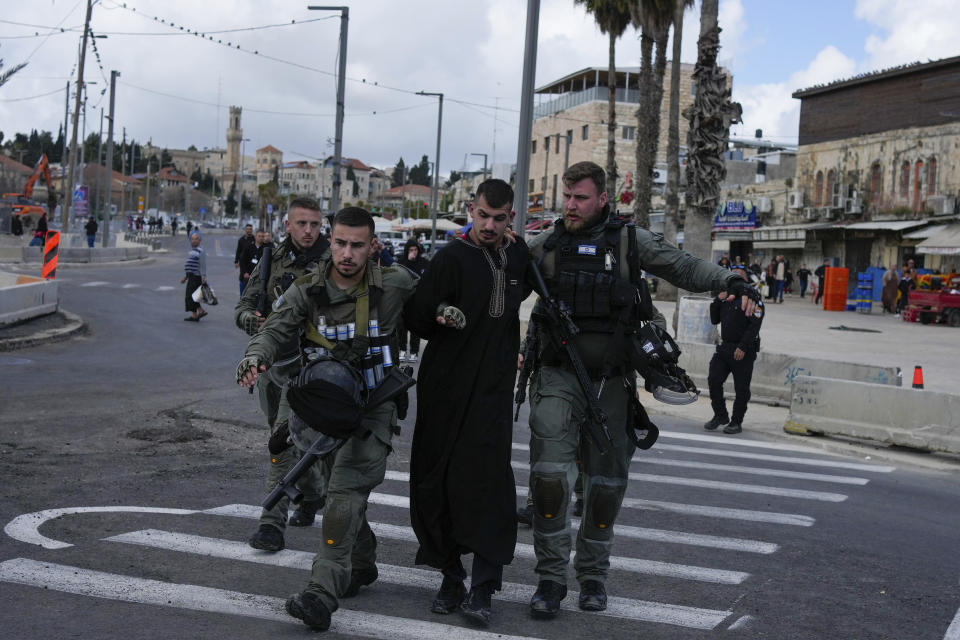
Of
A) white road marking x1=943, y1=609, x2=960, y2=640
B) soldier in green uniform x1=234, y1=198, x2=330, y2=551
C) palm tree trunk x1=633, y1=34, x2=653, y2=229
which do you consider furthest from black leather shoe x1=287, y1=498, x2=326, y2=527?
palm tree trunk x1=633, y1=34, x2=653, y2=229

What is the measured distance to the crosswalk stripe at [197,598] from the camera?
4.56m

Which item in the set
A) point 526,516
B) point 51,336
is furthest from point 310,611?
point 51,336

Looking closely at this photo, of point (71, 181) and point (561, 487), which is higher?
point (71, 181)

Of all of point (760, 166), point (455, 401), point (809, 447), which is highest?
point (760, 166)

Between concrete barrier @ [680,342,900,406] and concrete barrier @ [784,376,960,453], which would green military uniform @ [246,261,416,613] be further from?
concrete barrier @ [680,342,900,406]

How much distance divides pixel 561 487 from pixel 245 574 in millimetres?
1717

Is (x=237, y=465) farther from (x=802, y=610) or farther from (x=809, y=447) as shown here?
(x=809, y=447)

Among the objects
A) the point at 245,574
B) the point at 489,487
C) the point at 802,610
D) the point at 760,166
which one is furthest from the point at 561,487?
the point at 760,166

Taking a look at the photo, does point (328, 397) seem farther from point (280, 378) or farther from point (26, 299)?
point (26, 299)

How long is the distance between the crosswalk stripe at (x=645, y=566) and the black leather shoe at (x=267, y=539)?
709 mm

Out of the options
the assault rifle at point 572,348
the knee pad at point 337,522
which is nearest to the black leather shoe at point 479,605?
the knee pad at point 337,522

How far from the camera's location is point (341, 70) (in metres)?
28.7

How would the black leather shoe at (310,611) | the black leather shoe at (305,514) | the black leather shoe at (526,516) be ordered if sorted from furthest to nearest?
the black leather shoe at (526,516) < the black leather shoe at (305,514) < the black leather shoe at (310,611)

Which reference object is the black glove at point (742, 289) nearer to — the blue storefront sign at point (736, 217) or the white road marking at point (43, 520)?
the white road marking at point (43, 520)
